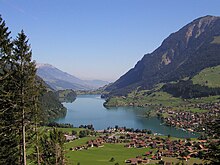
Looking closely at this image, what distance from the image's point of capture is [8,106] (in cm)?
1805

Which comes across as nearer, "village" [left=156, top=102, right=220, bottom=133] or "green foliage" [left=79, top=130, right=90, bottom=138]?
"green foliage" [left=79, top=130, right=90, bottom=138]

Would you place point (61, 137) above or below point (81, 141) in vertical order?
above

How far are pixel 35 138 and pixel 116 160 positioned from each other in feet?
212

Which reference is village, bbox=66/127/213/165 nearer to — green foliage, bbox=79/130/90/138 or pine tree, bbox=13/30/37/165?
green foliage, bbox=79/130/90/138

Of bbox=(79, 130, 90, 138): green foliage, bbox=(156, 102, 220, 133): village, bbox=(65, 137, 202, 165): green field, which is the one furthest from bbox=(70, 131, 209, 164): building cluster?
bbox=(156, 102, 220, 133): village

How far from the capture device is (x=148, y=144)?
10650 cm

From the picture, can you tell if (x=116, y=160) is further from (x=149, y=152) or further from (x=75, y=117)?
(x=75, y=117)

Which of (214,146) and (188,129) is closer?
(214,146)

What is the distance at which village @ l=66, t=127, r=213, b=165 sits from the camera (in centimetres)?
8419

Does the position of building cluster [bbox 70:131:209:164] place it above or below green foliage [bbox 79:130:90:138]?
below

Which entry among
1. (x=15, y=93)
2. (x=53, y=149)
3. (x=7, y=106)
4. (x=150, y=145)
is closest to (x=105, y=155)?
(x=150, y=145)

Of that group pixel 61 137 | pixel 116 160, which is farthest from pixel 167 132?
pixel 61 137

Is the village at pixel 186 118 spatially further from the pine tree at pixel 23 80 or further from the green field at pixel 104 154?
the pine tree at pixel 23 80

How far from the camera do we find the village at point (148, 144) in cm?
8419
